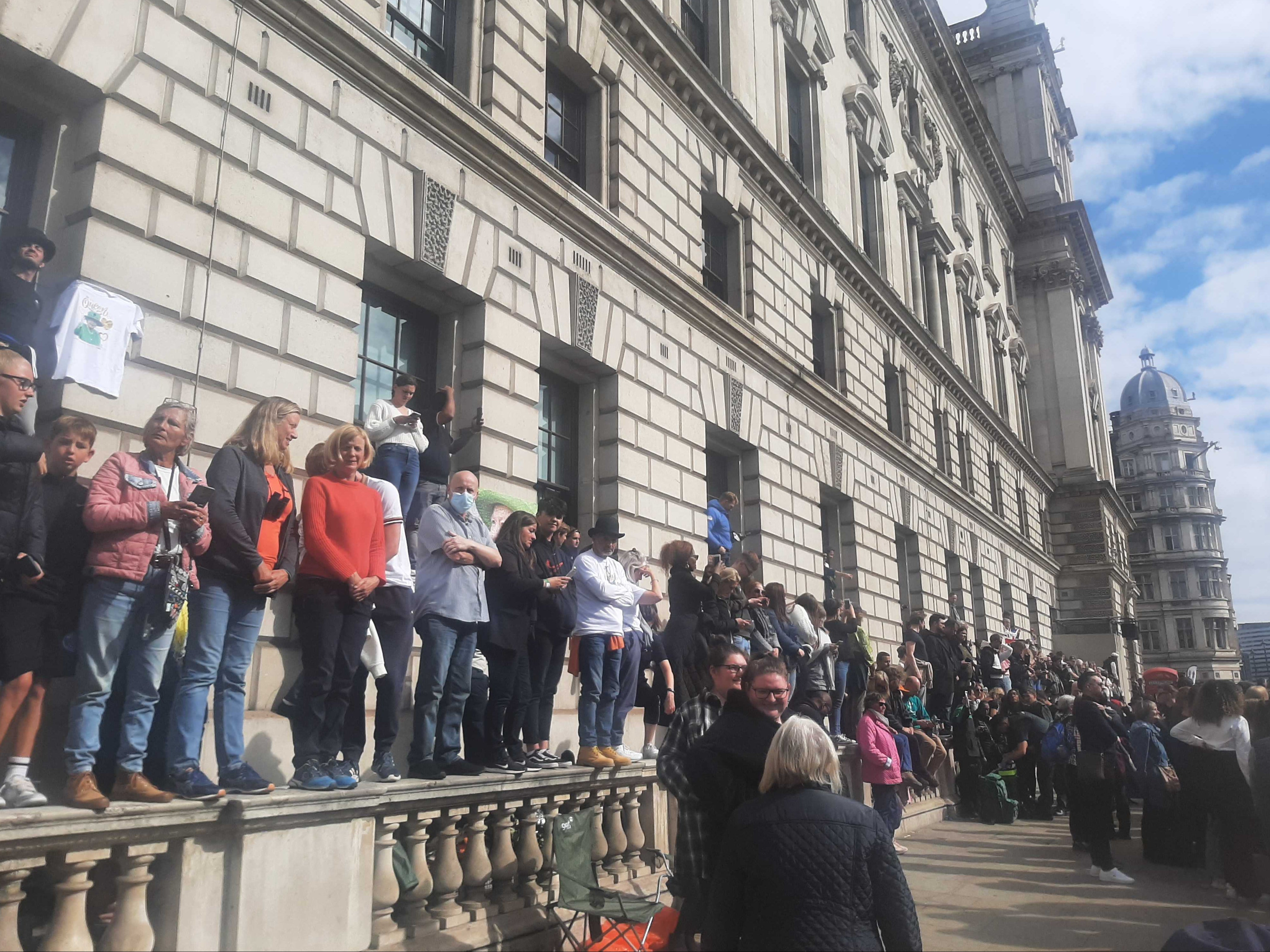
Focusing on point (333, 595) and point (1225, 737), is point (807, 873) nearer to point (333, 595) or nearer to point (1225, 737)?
point (333, 595)

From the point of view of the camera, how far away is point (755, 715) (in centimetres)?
457

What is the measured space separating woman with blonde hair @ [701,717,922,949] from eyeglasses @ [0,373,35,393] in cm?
402

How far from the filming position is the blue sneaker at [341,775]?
504 centimetres

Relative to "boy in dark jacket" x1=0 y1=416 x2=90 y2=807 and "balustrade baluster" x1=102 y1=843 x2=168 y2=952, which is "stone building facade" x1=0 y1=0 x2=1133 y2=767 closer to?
"boy in dark jacket" x1=0 y1=416 x2=90 y2=807

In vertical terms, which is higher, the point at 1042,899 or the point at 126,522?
the point at 126,522

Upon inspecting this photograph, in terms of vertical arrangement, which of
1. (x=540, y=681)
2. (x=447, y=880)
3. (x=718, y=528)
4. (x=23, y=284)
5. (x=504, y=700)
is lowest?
(x=447, y=880)

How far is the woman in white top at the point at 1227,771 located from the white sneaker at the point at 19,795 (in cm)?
945

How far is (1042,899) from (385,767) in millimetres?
6584

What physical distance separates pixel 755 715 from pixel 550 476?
7.89 m

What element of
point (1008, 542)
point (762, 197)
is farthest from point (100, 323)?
point (1008, 542)

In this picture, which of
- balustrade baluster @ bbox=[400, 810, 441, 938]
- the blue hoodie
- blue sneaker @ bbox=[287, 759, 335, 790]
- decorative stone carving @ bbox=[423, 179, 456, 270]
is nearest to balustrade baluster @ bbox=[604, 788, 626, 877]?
balustrade baluster @ bbox=[400, 810, 441, 938]

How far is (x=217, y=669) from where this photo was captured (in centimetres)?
495

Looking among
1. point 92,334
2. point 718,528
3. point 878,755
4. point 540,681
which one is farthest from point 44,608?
point 718,528

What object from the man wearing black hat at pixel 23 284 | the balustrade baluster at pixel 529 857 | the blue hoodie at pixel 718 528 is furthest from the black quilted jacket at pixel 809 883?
the blue hoodie at pixel 718 528
